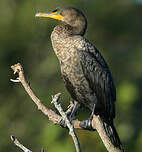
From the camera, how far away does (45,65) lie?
14.9m

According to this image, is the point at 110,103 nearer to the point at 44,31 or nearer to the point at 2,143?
the point at 2,143

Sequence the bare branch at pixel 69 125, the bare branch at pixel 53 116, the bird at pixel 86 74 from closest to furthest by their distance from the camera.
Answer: the bare branch at pixel 69 125
the bare branch at pixel 53 116
the bird at pixel 86 74

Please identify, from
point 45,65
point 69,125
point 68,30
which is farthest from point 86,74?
point 45,65

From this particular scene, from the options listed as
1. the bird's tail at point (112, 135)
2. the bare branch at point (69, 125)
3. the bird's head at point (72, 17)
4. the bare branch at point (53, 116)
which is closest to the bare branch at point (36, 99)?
the bare branch at point (53, 116)

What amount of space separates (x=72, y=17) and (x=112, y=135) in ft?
5.04

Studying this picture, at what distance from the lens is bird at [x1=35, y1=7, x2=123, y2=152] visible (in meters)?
6.66

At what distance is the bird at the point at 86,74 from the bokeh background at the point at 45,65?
4.55 meters

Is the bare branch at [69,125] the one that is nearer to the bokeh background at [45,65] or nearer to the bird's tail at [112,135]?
the bird's tail at [112,135]

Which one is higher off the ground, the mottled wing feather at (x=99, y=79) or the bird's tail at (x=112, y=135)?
the mottled wing feather at (x=99, y=79)

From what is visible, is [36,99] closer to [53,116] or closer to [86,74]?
[53,116]

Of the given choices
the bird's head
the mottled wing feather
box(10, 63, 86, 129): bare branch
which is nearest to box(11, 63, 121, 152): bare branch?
box(10, 63, 86, 129): bare branch

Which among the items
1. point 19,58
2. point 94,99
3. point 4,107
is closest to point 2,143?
point 4,107

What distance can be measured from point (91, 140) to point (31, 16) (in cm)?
540

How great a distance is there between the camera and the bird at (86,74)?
6.66 metres
